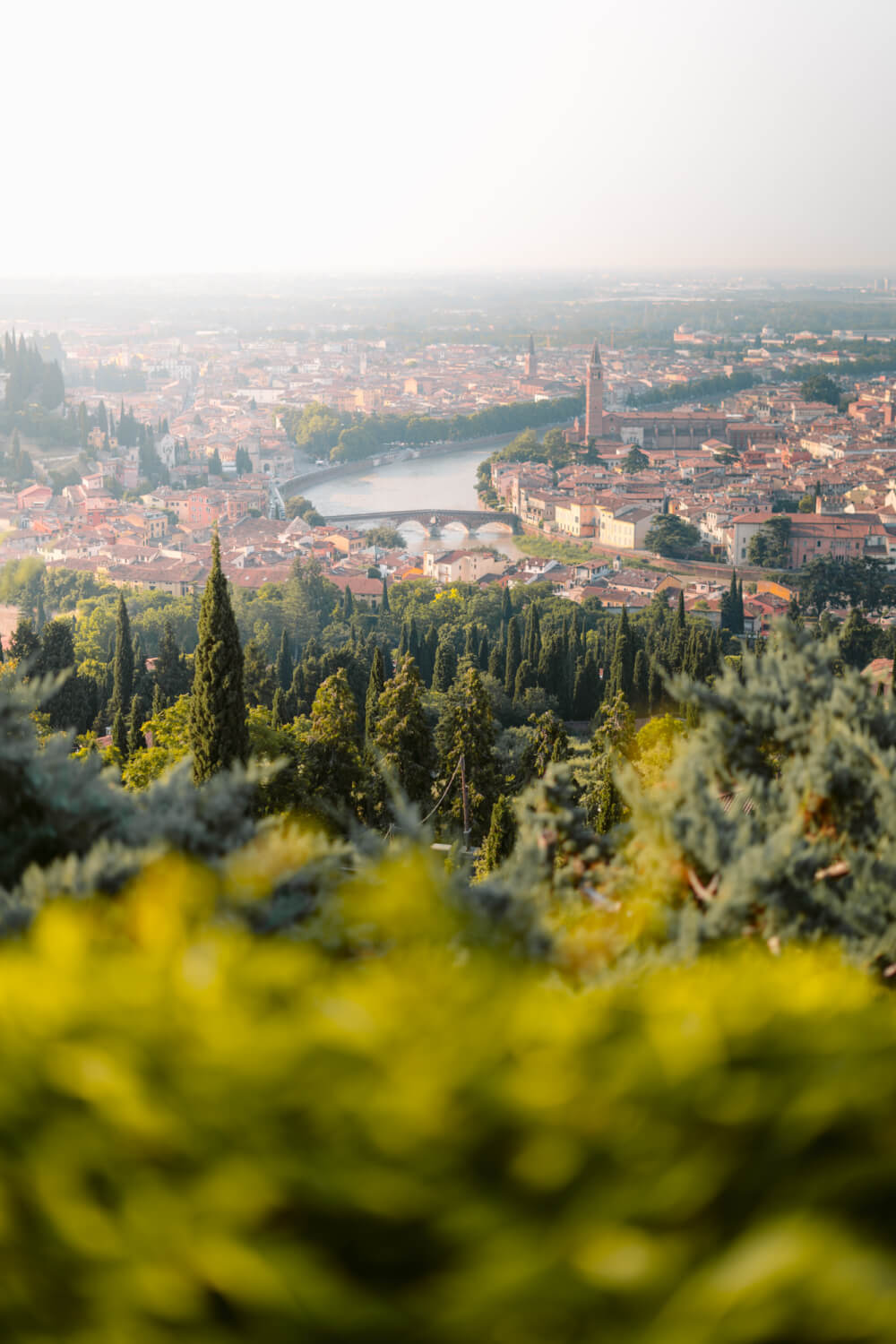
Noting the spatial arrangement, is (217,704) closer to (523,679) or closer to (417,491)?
(523,679)

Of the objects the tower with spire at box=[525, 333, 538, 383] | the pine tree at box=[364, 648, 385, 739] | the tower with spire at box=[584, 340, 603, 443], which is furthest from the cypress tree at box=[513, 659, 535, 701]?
the tower with spire at box=[525, 333, 538, 383]

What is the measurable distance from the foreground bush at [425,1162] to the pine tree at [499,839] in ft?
13.5

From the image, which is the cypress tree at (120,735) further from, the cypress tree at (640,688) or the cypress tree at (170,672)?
the cypress tree at (640,688)

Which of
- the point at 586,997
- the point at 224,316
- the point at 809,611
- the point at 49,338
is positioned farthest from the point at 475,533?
the point at 224,316

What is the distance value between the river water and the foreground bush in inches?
965

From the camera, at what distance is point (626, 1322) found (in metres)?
0.75

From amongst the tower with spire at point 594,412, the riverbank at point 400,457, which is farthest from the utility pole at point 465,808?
the tower with spire at point 594,412

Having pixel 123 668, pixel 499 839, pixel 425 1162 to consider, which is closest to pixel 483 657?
pixel 123 668

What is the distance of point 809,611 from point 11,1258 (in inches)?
711

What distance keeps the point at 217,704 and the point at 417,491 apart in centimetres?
2902

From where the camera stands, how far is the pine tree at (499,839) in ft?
16.8

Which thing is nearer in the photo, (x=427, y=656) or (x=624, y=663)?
(x=624, y=663)

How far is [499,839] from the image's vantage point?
5176 millimetres

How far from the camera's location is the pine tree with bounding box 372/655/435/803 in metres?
6.55
